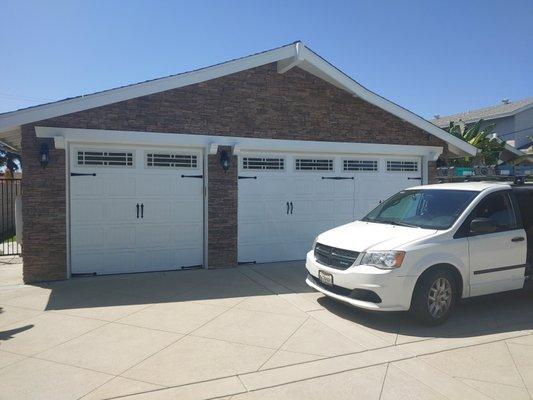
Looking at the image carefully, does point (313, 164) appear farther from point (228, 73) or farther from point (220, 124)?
point (228, 73)

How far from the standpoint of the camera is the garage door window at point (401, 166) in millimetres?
11352

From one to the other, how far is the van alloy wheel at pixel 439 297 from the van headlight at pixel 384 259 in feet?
1.98

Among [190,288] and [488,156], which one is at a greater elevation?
[488,156]

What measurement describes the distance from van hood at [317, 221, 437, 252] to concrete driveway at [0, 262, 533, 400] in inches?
39.7

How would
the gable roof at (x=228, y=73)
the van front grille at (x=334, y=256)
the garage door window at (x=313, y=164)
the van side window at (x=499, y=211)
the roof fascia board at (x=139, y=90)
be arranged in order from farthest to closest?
the garage door window at (x=313, y=164) → the gable roof at (x=228, y=73) → the roof fascia board at (x=139, y=90) → the van side window at (x=499, y=211) → the van front grille at (x=334, y=256)

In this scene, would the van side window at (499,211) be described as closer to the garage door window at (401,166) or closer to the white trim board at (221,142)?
the white trim board at (221,142)

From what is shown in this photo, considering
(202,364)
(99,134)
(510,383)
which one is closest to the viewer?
(510,383)

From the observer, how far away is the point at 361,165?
11.0 meters

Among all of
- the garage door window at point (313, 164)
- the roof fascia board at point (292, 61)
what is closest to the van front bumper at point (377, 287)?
the garage door window at point (313, 164)

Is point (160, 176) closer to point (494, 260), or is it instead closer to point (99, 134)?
point (99, 134)

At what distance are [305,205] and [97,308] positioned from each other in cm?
524

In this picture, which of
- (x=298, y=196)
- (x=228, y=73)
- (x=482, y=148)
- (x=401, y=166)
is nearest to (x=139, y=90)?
(x=228, y=73)

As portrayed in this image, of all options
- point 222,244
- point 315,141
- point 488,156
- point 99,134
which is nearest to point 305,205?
point 315,141

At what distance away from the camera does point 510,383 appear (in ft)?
14.3
